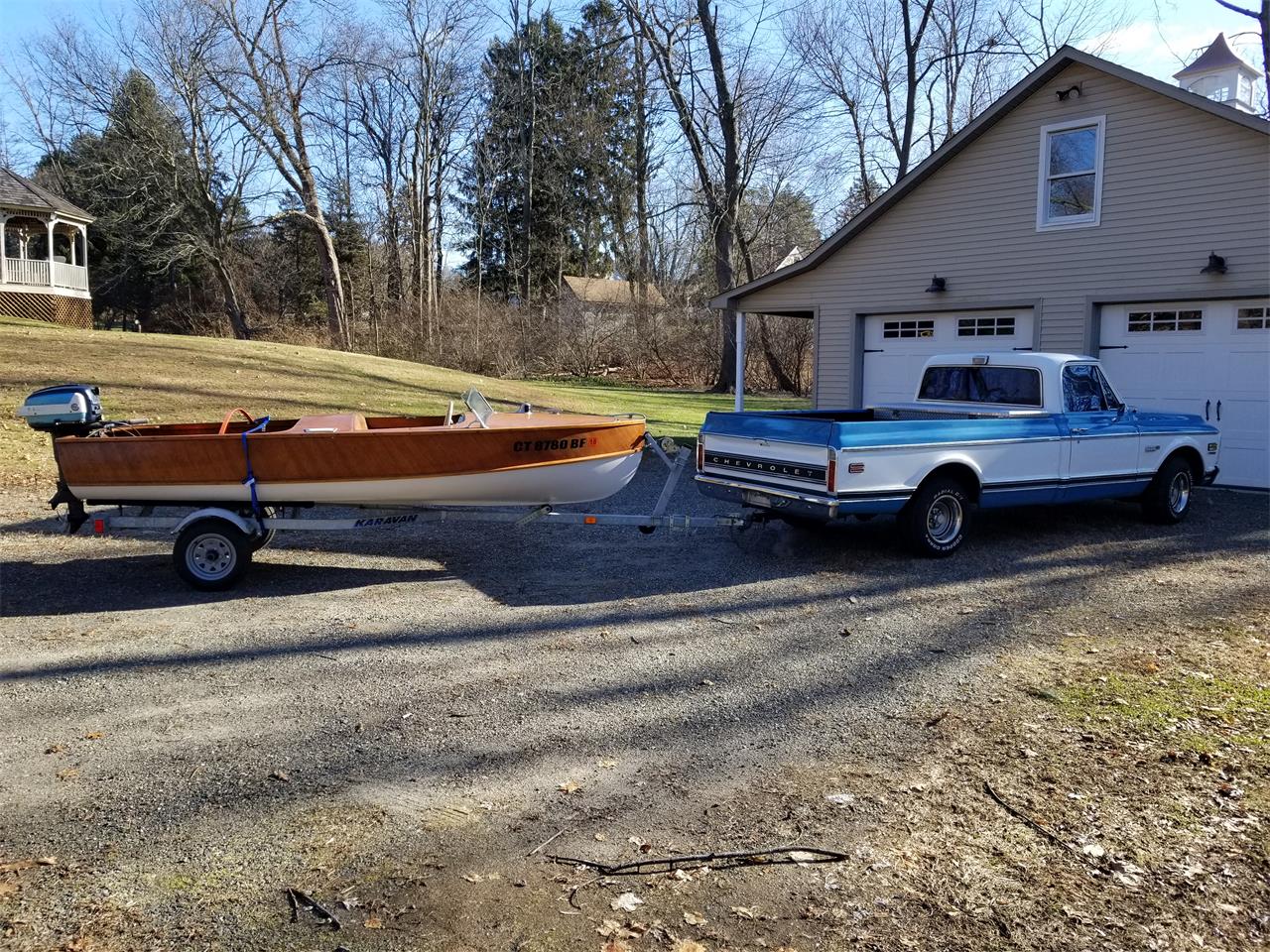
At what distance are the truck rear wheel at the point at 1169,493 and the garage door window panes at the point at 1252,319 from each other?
3092 millimetres

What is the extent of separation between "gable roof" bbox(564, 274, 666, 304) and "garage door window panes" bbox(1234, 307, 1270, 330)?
1212 inches

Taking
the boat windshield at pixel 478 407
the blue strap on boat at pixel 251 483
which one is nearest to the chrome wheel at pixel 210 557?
the blue strap on boat at pixel 251 483

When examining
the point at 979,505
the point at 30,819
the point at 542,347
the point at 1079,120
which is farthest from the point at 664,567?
the point at 542,347

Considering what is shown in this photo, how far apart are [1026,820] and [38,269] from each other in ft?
105

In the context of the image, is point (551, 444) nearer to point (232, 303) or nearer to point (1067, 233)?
point (1067, 233)

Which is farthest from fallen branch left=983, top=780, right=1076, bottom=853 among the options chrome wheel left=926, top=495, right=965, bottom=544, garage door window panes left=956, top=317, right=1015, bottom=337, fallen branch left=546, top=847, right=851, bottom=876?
garage door window panes left=956, top=317, right=1015, bottom=337

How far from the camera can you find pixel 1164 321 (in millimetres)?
12555

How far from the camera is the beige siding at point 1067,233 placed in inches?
469

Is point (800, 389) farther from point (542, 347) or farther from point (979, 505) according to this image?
point (979, 505)

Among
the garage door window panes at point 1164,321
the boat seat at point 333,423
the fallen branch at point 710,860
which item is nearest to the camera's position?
the fallen branch at point 710,860

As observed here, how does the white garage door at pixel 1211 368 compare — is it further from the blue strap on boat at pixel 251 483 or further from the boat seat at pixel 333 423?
the blue strap on boat at pixel 251 483

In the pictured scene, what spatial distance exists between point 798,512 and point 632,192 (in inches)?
1518

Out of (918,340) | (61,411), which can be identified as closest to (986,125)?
(918,340)

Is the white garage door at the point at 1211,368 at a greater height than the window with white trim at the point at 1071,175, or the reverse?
the window with white trim at the point at 1071,175
